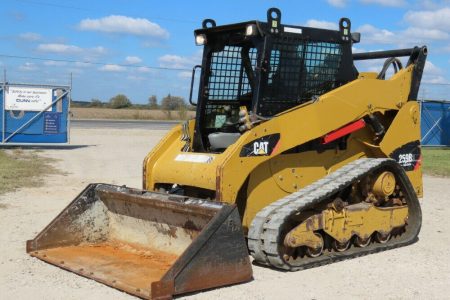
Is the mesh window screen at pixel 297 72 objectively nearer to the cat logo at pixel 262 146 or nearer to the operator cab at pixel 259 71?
the operator cab at pixel 259 71

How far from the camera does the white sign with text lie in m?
21.7

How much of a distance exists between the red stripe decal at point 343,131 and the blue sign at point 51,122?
54.4 feet

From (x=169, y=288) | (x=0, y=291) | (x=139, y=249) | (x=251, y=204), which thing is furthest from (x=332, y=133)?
(x=0, y=291)

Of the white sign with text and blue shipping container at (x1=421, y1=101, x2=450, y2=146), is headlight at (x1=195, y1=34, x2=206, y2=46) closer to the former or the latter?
the white sign with text

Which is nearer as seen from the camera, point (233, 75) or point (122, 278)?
point (122, 278)

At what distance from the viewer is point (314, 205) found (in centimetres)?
658

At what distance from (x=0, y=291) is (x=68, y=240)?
1.55 meters

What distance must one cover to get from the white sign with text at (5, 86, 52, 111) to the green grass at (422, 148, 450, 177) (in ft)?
43.4

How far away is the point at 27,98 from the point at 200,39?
1559 cm

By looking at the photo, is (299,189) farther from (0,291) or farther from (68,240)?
(0,291)

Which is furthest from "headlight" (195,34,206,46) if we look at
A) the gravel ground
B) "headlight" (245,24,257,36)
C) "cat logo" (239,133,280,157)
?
the gravel ground

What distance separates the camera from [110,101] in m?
92.2

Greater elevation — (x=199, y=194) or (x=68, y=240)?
(x=199, y=194)

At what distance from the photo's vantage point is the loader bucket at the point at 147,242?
17.6 feet
